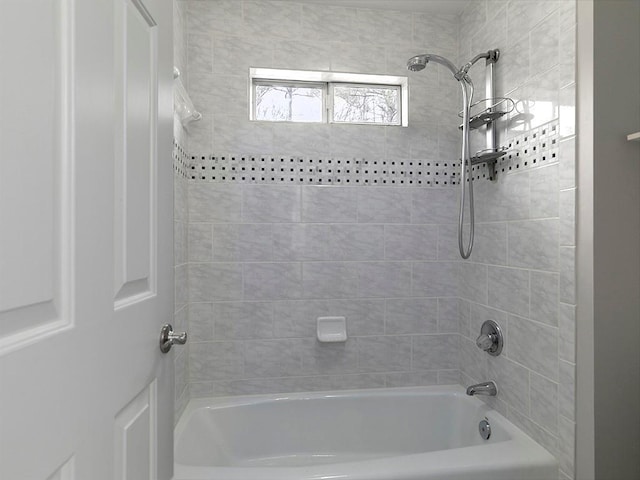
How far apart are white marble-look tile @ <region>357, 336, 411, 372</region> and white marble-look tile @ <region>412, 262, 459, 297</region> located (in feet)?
0.95

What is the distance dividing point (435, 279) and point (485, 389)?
2.04 ft

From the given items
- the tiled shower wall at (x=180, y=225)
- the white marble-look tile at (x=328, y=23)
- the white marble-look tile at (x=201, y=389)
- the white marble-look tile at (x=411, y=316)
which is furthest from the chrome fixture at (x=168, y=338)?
the white marble-look tile at (x=328, y=23)

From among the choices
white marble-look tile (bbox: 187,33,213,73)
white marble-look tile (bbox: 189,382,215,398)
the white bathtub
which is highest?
white marble-look tile (bbox: 187,33,213,73)

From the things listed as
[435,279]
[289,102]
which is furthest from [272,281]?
[289,102]

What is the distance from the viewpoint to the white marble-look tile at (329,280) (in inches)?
83.9

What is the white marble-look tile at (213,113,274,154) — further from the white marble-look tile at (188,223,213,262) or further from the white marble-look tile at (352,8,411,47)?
the white marble-look tile at (352,8,411,47)

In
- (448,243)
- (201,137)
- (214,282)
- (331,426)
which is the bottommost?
(331,426)

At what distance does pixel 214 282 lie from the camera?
6.76 ft

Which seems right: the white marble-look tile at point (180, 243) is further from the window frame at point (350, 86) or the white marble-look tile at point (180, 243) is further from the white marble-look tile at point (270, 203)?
the window frame at point (350, 86)

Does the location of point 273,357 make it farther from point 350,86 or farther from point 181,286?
point 350,86

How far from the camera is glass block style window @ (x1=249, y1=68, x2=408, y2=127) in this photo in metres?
2.21

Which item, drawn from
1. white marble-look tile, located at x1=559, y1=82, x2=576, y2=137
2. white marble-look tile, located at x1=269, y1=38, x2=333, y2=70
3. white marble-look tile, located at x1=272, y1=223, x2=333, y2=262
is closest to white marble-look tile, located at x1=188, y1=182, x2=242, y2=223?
white marble-look tile, located at x1=272, y1=223, x2=333, y2=262

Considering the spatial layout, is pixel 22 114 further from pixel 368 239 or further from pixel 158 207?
pixel 368 239

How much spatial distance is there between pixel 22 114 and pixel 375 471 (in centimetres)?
137
